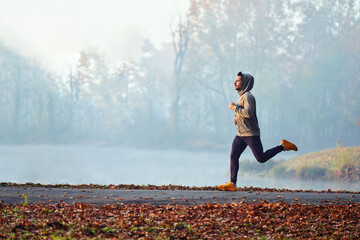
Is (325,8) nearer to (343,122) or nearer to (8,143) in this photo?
(343,122)

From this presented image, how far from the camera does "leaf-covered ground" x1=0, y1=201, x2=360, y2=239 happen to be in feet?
24.3

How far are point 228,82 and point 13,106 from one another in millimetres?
20392

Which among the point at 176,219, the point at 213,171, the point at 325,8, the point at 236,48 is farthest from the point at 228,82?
the point at 176,219

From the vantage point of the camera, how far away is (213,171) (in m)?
36.1

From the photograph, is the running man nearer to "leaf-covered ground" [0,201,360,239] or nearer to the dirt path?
the dirt path

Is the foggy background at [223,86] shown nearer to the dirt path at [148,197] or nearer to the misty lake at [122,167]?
the misty lake at [122,167]

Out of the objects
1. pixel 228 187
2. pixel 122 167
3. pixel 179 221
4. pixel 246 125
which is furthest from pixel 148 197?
pixel 122 167

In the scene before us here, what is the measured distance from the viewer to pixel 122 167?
37594 millimetres

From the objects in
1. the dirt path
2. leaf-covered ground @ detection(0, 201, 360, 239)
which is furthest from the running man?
leaf-covered ground @ detection(0, 201, 360, 239)

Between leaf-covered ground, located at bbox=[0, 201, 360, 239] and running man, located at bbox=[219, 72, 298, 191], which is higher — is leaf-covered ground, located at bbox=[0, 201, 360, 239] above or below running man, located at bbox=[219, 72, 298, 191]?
below

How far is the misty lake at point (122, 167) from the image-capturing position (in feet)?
92.2

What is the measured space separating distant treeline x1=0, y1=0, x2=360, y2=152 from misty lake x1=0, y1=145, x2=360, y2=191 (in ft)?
9.64

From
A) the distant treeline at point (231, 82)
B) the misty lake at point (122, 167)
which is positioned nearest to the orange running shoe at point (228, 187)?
the misty lake at point (122, 167)

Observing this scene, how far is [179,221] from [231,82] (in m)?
43.8
